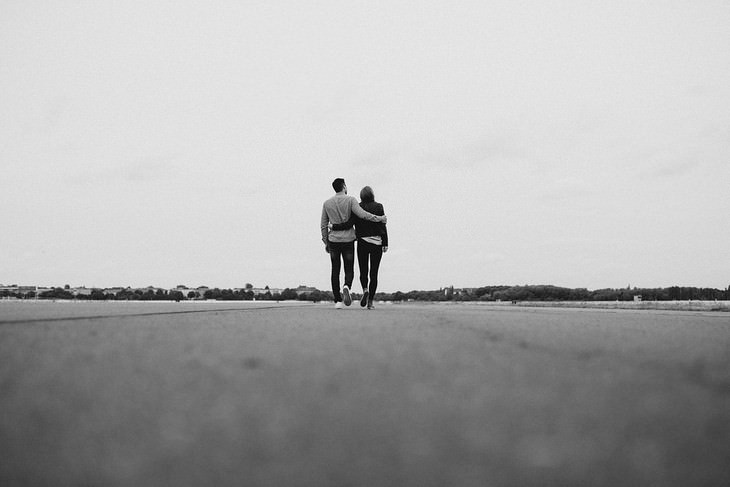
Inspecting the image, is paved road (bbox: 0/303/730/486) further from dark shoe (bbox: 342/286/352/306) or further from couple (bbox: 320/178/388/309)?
couple (bbox: 320/178/388/309)

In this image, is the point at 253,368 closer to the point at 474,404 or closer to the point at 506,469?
the point at 474,404

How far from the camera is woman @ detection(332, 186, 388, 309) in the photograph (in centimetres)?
938

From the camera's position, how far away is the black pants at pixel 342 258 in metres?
9.51

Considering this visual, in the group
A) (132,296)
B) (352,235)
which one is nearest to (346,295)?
(352,235)

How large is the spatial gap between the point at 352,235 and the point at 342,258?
0.52m

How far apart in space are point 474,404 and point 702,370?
962mm

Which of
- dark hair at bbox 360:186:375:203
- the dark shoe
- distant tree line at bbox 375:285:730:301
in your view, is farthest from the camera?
distant tree line at bbox 375:285:730:301

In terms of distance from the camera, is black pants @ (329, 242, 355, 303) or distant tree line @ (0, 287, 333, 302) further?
distant tree line @ (0, 287, 333, 302)

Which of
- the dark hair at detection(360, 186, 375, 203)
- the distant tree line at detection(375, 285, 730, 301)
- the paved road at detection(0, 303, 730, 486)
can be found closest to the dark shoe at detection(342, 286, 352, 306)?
the dark hair at detection(360, 186, 375, 203)

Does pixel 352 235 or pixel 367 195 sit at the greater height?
pixel 367 195

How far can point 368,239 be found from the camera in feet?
30.9

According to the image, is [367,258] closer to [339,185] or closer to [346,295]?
[346,295]

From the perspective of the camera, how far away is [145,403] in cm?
124

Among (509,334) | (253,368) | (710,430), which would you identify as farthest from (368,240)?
(710,430)
